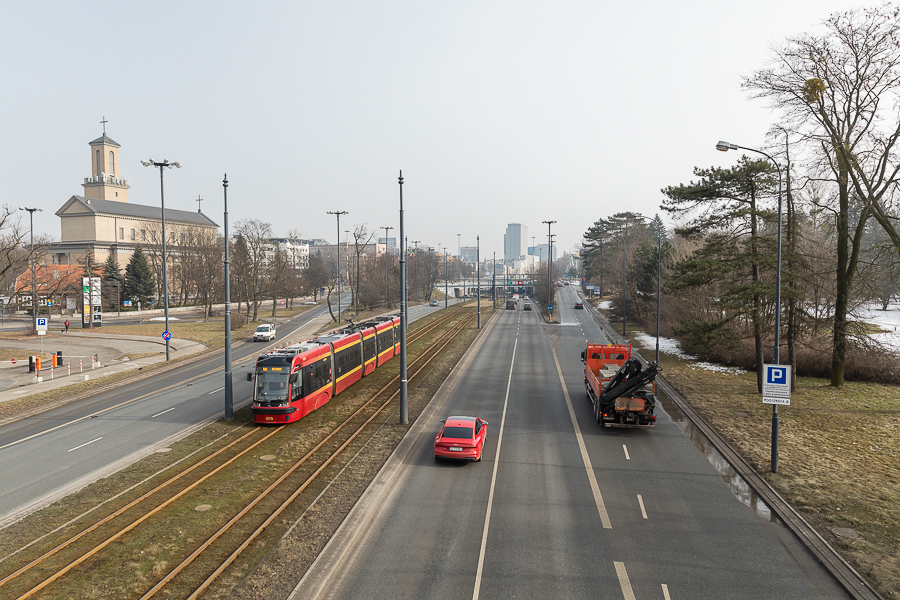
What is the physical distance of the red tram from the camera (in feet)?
69.6

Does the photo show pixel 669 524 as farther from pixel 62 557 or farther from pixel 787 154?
pixel 787 154

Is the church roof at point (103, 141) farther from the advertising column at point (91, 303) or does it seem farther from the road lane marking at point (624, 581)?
the road lane marking at point (624, 581)

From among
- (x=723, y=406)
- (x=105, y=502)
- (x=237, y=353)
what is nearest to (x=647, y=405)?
(x=723, y=406)

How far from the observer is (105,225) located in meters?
101

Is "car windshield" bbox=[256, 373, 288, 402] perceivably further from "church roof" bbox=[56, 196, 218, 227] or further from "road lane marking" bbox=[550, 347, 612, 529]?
"church roof" bbox=[56, 196, 218, 227]

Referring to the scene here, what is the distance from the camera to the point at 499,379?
32438 millimetres

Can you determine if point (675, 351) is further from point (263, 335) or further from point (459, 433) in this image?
point (263, 335)

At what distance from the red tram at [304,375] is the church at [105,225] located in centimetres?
7474

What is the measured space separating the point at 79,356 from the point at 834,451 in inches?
1865

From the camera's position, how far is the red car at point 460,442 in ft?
57.3

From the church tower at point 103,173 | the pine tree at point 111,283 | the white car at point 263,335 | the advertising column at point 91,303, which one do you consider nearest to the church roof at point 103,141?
the church tower at point 103,173

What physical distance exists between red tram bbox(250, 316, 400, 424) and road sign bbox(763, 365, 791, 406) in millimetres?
16770

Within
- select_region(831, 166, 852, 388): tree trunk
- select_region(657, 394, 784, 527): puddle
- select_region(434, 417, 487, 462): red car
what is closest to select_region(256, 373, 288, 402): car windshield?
select_region(434, 417, 487, 462): red car

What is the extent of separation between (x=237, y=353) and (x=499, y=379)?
23201 mm
